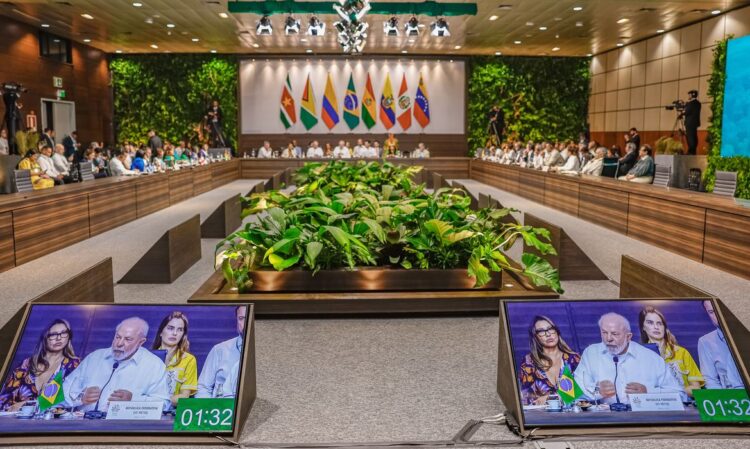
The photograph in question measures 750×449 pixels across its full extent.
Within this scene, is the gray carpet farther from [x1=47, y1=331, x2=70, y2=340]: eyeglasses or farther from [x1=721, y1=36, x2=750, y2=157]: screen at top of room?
[x1=721, y1=36, x2=750, y2=157]: screen at top of room

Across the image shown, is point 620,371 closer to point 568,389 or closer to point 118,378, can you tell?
point 568,389

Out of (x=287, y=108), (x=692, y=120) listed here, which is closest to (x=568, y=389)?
(x=692, y=120)

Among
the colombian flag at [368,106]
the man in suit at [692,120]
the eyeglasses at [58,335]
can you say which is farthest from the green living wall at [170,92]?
the eyeglasses at [58,335]

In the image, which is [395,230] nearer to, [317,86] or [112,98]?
[317,86]

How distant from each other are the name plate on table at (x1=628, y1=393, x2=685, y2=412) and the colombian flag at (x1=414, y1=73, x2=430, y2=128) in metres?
17.3

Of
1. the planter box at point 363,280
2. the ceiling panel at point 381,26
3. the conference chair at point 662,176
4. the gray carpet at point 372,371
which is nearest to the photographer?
the gray carpet at point 372,371

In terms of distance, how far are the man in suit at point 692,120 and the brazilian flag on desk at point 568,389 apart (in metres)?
11.7

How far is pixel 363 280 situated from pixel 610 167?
8052 millimetres

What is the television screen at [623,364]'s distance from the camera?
90.4 inches

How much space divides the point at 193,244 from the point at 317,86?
535 inches

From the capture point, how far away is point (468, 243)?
14.2 ft

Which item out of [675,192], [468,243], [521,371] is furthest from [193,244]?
[675,192]

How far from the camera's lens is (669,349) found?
7.88 ft

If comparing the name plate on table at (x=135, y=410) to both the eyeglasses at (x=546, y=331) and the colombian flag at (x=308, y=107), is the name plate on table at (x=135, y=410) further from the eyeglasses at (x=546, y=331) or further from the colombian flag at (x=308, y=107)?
the colombian flag at (x=308, y=107)
